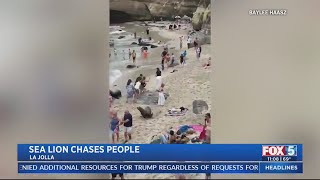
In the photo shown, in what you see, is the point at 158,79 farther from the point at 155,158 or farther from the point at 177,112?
the point at 155,158

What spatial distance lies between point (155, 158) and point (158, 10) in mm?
438

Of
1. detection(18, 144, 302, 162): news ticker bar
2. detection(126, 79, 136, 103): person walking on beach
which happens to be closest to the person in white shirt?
detection(126, 79, 136, 103): person walking on beach

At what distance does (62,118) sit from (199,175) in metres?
0.44

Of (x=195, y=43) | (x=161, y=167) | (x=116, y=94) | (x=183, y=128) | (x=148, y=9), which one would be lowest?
(x=161, y=167)

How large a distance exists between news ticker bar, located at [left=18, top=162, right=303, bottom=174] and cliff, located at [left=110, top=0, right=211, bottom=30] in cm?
41

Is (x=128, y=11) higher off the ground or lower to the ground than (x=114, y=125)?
higher

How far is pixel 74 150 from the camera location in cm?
117

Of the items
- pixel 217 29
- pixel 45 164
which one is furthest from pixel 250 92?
pixel 45 164

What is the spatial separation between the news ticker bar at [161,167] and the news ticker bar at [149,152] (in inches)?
Result: 0.6

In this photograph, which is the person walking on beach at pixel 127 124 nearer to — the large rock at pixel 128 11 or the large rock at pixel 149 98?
the large rock at pixel 149 98

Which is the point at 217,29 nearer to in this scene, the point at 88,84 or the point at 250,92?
the point at 250,92

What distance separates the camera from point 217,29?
1.17 metres

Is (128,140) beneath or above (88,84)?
beneath

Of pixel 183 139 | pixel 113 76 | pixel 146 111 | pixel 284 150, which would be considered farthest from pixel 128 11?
pixel 284 150
